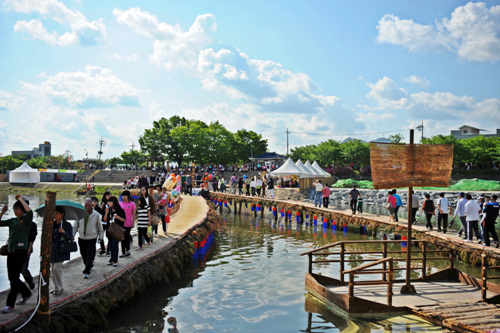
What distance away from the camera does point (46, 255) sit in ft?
21.5

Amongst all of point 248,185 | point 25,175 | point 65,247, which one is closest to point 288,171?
point 248,185

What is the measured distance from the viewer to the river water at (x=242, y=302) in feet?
27.0

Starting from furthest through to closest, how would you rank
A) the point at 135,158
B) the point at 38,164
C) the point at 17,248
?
the point at 38,164 < the point at 135,158 < the point at 17,248

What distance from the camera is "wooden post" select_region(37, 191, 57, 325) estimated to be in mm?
6434

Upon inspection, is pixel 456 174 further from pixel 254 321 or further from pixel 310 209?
pixel 254 321

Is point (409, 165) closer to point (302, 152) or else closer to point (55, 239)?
point (55, 239)

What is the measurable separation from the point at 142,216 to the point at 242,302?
3782 millimetres

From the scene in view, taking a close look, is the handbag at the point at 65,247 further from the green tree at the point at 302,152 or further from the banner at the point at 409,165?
the green tree at the point at 302,152

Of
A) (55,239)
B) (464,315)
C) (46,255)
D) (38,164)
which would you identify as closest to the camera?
(46,255)

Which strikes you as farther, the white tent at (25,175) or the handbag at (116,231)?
the white tent at (25,175)

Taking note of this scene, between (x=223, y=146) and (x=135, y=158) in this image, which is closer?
(x=223, y=146)

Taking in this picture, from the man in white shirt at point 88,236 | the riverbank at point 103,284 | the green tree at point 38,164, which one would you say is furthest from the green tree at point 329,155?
the green tree at point 38,164

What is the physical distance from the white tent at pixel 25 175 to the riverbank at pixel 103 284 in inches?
2169

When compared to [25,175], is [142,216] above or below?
above
